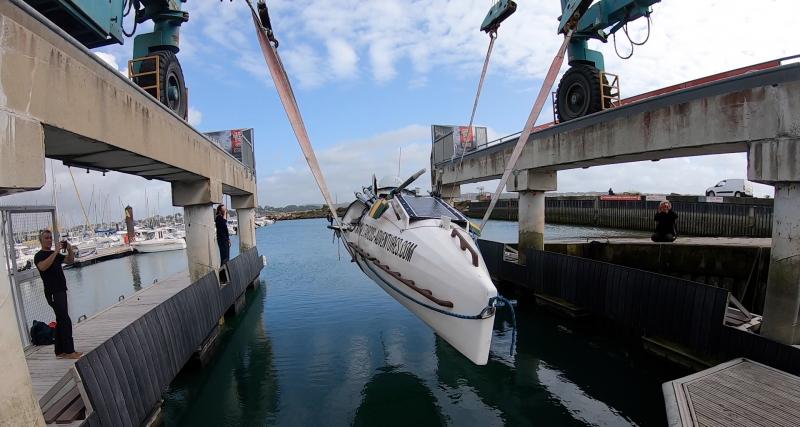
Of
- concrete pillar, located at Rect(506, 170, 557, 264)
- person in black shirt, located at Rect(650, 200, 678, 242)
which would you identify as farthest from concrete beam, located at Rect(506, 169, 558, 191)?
person in black shirt, located at Rect(650, 200, 678, 242)

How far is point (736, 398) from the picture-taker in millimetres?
6379

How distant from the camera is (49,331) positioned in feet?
28.7

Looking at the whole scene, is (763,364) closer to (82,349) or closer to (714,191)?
(82,349)

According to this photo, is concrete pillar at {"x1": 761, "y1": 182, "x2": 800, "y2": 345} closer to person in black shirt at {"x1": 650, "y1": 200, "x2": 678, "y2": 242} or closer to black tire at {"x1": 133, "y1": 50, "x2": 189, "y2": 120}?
person in black shirt at {"x1": 650, "y1": 200, "x2": 678, "y2": 242}

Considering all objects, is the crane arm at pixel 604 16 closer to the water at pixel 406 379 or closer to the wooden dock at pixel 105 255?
the water at pixel 406 379

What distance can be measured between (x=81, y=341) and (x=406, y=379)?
7690mm

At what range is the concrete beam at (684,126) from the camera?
7.99 meters

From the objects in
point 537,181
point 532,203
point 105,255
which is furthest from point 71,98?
point 105,255

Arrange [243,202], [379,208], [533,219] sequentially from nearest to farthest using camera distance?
[379,208] → [533,219] → [243,202]

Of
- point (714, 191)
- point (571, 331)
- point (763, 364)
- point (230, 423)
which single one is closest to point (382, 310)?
point (571, 331)

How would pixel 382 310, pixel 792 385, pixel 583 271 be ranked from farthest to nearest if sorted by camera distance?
pixel 382 310
pixel 583 271
pixel 792 385

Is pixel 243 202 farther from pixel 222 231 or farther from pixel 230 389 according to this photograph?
Result: pixel 230 389

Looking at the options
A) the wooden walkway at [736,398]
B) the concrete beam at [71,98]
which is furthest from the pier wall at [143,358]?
the wooden walkway at [736,398]

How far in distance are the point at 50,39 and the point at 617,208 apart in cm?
5313
